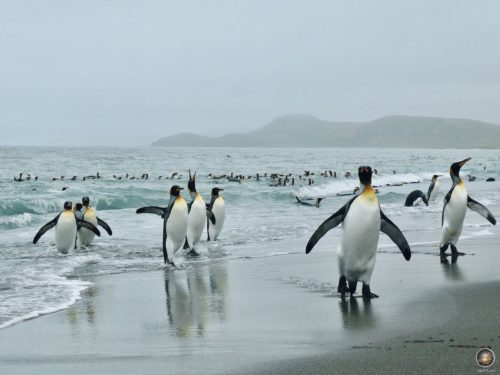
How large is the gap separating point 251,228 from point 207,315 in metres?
9.60

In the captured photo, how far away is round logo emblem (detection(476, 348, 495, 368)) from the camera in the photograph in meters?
3.76

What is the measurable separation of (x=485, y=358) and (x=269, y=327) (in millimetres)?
1746

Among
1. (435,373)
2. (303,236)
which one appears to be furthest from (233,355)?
(303,236)

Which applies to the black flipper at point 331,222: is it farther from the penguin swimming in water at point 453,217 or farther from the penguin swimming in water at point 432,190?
the penguin swimming in water at point 432,190

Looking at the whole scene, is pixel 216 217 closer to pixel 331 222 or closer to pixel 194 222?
pixel 194 222

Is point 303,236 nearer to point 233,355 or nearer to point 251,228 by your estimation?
point 251,228

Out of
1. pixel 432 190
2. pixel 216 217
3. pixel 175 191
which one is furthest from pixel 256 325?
pixel 432 190

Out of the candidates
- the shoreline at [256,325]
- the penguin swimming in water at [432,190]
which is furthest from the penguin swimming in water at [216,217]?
the penguin swimming in water at [432,190]

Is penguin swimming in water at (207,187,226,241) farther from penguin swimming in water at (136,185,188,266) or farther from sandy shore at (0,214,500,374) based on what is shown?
sandy shore at (0,214,500,374)

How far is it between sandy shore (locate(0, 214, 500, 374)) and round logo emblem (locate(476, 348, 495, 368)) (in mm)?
48

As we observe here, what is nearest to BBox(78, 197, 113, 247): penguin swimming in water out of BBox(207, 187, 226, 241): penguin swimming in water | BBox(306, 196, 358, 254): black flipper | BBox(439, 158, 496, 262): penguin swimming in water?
BBox(207, 187, 226, 241): penguin swimming in water

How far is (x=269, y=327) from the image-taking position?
16.9ft

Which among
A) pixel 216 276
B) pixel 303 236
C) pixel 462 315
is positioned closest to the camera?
pixel 462 315

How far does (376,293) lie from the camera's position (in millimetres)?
6430
